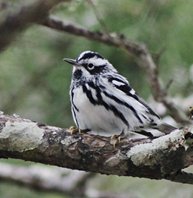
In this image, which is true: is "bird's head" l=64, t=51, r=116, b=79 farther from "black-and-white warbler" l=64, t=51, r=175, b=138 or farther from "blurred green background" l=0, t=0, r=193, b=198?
"blurred green background" l=0, t=0, r=193, b=198

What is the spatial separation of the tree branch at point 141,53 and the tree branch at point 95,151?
4.84 ft

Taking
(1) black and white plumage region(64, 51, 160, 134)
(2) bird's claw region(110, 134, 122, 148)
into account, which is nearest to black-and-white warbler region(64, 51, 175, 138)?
(1) black and white plumage region(64, 51, 160, 134)

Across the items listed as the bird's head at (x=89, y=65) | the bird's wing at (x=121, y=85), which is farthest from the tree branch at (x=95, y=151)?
A: the bird's head at (x=89, y=65)

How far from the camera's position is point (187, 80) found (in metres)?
→ 5.13

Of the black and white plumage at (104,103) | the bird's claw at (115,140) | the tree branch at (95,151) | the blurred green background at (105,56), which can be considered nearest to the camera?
the tree branch at (95,151)

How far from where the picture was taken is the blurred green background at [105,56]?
4.70 meters

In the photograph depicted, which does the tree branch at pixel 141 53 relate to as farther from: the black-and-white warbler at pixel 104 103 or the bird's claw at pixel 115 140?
the bird's claw at pixel 115 140

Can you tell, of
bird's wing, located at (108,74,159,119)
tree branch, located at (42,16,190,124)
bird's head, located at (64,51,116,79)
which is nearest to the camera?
bird's wing, located at (108,74,159,119)

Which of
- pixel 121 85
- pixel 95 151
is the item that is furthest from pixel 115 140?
pixel 121 85

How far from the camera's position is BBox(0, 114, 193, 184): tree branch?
94.0 inches

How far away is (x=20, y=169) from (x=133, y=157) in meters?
2.52

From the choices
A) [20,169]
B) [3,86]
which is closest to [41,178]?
[20,169]

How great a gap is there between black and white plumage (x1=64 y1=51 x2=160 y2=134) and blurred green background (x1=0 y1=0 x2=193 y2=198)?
1.03m

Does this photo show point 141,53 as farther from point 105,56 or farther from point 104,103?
point 105,56
